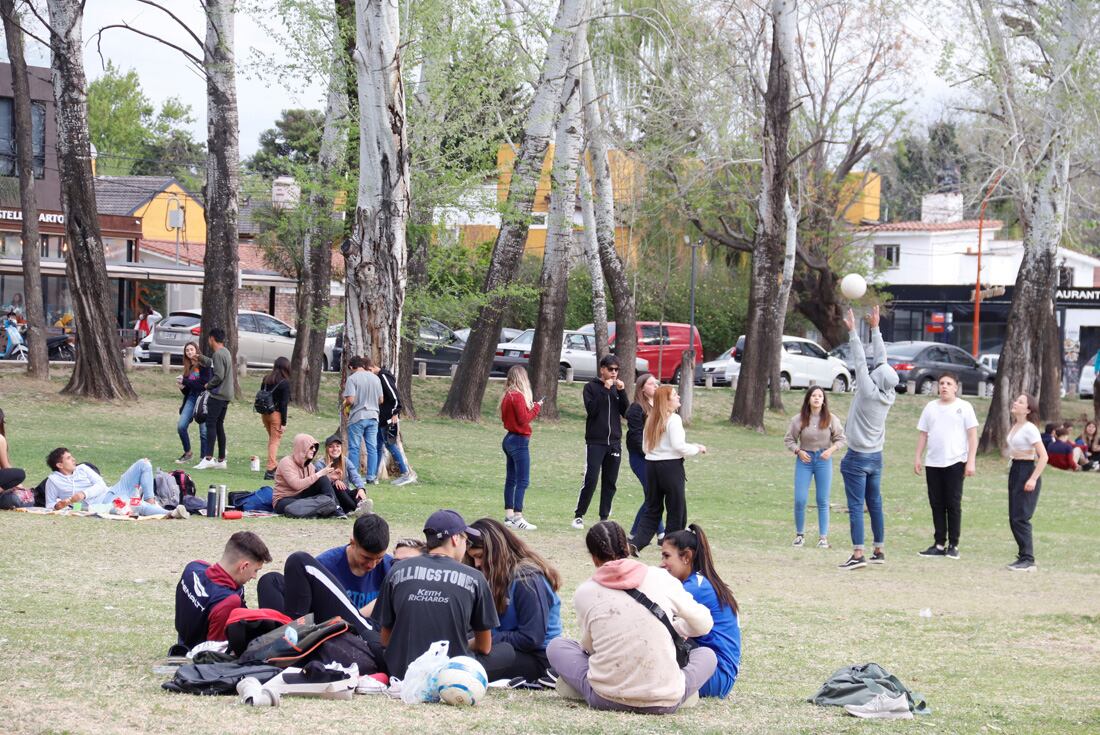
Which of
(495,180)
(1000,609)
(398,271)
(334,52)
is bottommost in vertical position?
(1000,609)

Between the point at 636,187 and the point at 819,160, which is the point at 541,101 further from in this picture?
the point at 819,160

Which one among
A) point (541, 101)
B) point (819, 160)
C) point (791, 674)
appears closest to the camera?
point (791, 674)

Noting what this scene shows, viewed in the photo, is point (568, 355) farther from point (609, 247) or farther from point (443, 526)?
point (443, 526)

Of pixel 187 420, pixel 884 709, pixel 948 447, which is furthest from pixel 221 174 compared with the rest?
pixel 884 709

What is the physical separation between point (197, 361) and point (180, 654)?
36.1 feet

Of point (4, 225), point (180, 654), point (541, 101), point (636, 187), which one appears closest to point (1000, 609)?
point (180, 654)

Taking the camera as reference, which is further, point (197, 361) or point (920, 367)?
point (920, 367)

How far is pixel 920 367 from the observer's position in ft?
139

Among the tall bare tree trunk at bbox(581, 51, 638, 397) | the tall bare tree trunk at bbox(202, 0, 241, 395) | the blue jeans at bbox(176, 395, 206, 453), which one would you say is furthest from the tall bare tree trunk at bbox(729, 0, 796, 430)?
the blue jeans at bbox(176, 395, 206, 453)

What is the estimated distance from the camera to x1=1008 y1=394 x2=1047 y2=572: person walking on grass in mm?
13086

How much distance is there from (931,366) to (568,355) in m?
11.8

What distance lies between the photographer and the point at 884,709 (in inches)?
270

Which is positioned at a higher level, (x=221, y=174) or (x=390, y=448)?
(x=221, y=174)

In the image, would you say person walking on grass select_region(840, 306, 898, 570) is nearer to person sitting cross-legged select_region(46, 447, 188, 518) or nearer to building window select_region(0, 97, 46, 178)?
person sitting cross-legged select_region(46, 447, 188, 518)
